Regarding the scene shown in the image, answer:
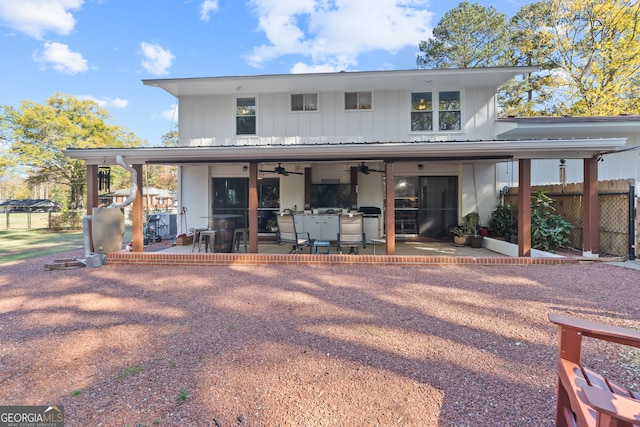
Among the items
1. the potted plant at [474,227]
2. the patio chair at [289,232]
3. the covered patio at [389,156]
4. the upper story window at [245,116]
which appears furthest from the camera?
the upper story window at [245,116]

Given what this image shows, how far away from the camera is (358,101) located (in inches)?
402

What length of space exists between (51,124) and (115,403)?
22.5 meters

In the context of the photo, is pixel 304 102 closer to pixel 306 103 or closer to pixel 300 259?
pixel 306 103

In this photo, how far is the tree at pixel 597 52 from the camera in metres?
15.9

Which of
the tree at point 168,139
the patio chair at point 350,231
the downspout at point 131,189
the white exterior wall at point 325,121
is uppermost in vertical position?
the tree at point 168,139

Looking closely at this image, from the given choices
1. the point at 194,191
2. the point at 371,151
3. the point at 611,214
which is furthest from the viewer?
the point at 194,191

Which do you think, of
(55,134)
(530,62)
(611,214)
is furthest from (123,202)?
(530,62)

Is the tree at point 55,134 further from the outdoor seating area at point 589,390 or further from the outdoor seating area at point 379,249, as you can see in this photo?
the outdoor seating area at point 589,390

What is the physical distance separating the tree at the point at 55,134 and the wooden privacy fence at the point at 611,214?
77.4ft

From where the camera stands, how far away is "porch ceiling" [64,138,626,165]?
660 cm

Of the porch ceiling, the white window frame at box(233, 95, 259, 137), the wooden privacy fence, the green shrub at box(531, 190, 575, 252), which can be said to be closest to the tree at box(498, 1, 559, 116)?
the wooden privacy fence

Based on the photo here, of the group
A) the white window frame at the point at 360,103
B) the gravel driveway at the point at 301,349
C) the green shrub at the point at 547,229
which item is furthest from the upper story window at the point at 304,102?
the green shrub at the point at 547,229

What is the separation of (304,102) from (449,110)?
184 inches

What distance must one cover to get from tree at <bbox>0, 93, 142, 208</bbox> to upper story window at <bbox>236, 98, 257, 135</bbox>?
14.2 m
